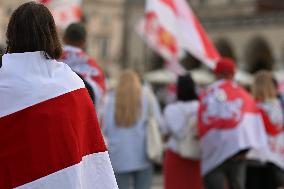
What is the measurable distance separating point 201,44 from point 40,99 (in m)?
6.22

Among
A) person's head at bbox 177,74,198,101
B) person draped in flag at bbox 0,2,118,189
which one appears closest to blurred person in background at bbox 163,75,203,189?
person's head at bbox 177,74,198,101

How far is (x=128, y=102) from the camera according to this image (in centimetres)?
740

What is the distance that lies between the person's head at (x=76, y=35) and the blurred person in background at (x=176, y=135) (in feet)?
6.61

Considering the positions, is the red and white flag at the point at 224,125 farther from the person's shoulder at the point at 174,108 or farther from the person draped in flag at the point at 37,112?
the person draped in flag at the point at 37,112

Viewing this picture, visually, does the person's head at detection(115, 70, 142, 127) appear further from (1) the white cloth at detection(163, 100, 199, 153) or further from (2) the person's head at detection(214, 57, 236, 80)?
(2) the person's head at detection(214, 57, 236, 80)

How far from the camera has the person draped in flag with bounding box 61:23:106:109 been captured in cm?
612

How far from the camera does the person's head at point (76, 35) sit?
6.10m

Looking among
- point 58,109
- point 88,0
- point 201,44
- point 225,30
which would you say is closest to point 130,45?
point 88,0

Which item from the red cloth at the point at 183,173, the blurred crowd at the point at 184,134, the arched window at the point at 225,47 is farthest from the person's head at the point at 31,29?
the arched window at the point at 225,47

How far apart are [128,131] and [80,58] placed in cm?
148

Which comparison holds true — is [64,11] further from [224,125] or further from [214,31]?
[214,31]

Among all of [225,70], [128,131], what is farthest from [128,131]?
[225,70]

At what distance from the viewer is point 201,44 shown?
9.47 metres

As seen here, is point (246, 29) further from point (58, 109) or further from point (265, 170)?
point (58, 109)
